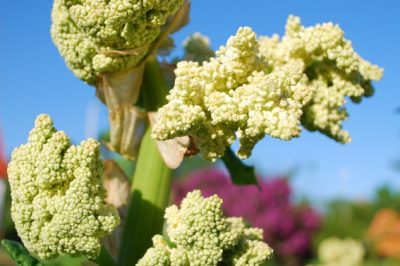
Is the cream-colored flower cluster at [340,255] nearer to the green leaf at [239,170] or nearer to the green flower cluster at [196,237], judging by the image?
the green leaf at [239,170]

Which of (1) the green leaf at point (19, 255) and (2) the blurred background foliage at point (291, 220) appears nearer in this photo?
(1) the green leaf at point (19, 255)

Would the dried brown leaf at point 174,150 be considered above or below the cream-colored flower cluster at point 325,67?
below

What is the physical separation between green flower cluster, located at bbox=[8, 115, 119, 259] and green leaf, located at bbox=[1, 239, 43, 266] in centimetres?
5

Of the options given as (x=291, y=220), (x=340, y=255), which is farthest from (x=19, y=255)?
(x=291, y=220)

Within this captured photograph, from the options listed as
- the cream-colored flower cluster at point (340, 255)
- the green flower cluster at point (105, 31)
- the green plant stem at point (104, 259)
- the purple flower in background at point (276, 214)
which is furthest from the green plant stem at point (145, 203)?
the purple flower in background at point (276, 214)

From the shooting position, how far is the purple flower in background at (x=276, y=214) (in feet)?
32.6

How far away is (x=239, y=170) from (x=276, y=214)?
27.8ft

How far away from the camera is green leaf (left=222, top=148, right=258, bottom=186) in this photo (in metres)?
1.62

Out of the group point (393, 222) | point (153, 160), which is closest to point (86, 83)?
point (153, 160)

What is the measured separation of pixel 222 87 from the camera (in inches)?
43.3

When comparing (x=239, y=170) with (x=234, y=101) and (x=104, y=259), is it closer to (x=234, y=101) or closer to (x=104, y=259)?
(x=104, y=259)

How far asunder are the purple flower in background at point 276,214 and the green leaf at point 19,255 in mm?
8473

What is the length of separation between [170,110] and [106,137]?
999mm

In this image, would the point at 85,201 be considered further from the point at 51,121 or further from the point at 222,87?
the point at 222,87
